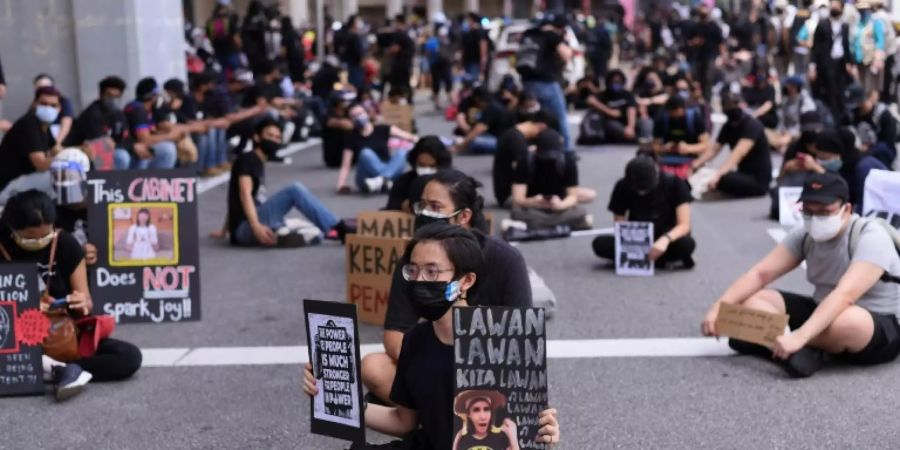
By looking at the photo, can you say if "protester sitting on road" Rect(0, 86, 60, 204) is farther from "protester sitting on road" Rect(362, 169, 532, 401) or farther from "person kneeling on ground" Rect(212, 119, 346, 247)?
"protester sitting on road" Rect(362, 169, 532, 401)

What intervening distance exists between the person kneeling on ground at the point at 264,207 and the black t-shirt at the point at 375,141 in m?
3.78

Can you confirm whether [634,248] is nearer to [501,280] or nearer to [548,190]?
[548,190]

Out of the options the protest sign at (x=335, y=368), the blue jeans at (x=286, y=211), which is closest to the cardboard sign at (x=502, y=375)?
the protest sign at (x=335, y=368)

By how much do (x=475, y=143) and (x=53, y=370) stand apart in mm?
12133

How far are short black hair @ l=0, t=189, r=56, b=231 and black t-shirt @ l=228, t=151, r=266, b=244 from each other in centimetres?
440

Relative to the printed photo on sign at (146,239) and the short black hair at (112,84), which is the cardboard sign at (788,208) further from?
the short black hair at (112,84)

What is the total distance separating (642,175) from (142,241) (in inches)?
147

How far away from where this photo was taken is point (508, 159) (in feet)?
43.8

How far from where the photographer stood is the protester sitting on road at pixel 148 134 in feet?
48.8

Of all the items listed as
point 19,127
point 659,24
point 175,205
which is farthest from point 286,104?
point 659,24

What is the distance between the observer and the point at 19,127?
41.2 feet

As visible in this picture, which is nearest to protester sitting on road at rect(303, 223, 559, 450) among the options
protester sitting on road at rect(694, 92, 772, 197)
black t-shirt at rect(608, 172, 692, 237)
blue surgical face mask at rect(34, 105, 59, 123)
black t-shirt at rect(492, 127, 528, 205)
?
black t-shirt at rect(608, 172, 692, 237)

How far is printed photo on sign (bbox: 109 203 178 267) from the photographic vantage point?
908cm

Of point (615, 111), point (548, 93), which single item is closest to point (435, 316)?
point (548, 93)
